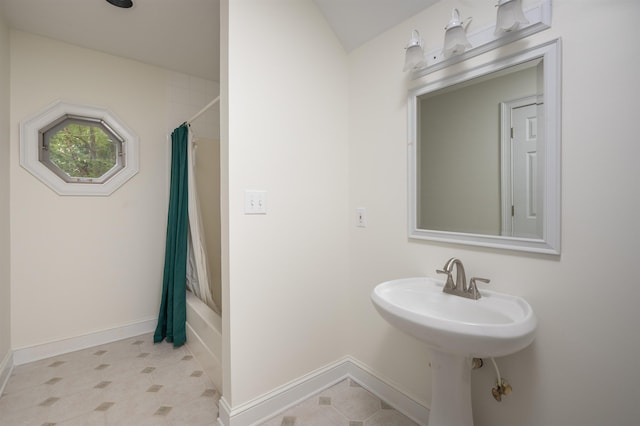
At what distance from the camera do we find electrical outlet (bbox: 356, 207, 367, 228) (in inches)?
70.7

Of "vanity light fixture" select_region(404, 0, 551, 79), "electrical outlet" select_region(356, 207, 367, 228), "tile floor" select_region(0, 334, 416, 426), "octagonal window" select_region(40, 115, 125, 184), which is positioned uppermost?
"vanity light fixture" select_region(404, 0, 551, 79)

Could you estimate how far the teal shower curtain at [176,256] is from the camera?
7.42ft

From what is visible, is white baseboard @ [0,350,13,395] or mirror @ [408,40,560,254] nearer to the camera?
mirror @ [408,40,560,254]

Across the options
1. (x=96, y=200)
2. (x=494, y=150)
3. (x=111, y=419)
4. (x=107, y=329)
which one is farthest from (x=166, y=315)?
(x=494, y=150)

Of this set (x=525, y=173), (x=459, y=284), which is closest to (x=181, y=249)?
(x=459, y=284)

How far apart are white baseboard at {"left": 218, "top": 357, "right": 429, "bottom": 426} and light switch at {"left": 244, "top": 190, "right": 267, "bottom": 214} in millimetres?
997

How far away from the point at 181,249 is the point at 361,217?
1516 millimetres

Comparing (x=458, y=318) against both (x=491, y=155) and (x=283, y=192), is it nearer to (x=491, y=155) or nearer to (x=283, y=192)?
(x=491, y=155)

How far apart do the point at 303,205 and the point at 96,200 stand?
1.85 m

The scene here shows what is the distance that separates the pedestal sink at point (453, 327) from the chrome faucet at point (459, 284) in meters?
0.02

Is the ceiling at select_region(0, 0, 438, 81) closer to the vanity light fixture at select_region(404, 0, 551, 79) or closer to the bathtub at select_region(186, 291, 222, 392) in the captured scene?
the vanity light fixture at select_region(404, 0, 551, 79)

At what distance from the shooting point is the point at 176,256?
2.29 m

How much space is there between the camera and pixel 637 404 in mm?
926

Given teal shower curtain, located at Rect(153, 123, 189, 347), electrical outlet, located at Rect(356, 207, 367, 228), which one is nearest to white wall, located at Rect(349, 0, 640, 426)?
electrical outlet, located at Rect(356, 207, 367, 228)
